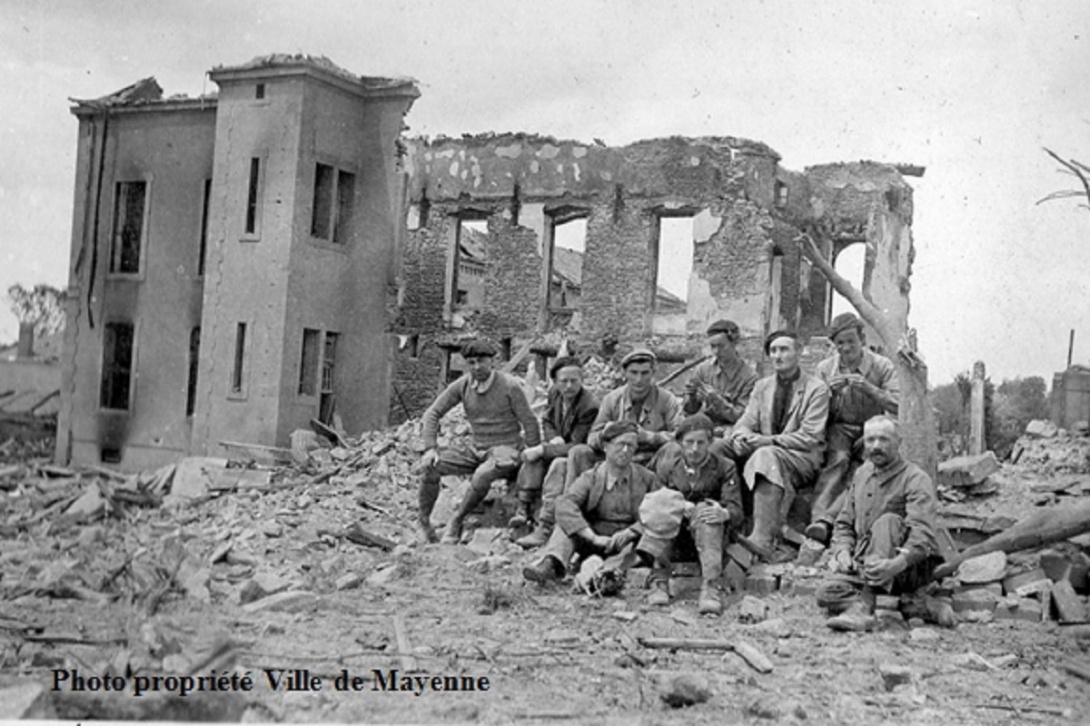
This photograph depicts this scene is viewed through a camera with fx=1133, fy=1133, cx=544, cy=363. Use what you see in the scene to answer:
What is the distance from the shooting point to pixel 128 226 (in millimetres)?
20516

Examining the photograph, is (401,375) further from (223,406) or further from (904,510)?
(904,510)

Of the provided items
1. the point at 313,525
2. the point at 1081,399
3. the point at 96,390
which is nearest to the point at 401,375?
the point at 96,390

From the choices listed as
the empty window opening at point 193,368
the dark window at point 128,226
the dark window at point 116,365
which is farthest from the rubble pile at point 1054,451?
the dark window at point 128,226

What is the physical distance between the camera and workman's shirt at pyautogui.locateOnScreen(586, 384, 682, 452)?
366 inches

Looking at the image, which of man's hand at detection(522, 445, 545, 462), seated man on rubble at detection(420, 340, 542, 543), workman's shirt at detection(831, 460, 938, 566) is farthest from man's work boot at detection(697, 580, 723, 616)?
seated man on rubble at detection(420, 340, 542, 543)

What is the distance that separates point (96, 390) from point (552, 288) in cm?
875

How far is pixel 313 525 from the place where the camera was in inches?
464

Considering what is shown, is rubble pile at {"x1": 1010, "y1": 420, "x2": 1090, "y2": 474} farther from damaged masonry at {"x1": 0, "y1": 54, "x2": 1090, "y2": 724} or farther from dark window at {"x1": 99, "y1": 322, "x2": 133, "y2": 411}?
dark window at {"x1": 99, "y1": 322, "x2": 133, "y2": 411}

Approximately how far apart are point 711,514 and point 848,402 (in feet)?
5.45

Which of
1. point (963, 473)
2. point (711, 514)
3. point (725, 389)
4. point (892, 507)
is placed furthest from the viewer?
point (963, 473)

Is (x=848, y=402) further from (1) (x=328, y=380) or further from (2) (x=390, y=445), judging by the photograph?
(1) (x=328, y=380)

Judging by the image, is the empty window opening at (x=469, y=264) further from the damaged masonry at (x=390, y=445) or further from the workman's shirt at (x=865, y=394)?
the workman's shirt at (x=865, y=394)

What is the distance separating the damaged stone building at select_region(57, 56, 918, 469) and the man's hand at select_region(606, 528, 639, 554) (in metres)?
10.9

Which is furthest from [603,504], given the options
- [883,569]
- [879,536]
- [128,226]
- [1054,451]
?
[128,226]
